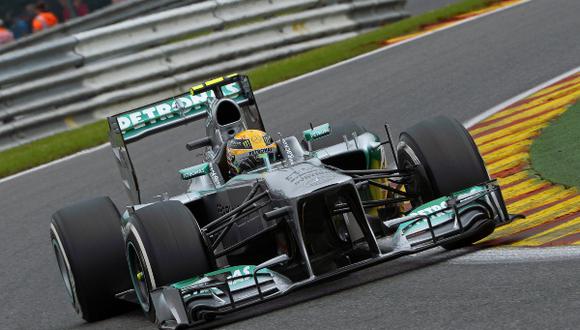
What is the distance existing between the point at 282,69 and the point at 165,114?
7770mm

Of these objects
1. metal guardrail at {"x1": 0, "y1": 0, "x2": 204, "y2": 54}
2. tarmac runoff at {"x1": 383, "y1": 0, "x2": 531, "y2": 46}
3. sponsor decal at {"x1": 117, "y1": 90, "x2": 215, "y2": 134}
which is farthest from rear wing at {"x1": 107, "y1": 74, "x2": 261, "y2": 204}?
metal guardrail at {"x1": 0, "y1": 0, "x2": 204, "y2": 54}

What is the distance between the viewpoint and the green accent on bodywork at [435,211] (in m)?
7.37

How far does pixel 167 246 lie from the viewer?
712 cm

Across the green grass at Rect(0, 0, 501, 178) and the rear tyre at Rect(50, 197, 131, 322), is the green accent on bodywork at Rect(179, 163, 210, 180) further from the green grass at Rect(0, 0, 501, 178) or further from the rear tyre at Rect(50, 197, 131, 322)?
the green grass at Rect(0, 0, 501, 178)

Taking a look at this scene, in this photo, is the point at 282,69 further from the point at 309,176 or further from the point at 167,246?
the point at 167,246

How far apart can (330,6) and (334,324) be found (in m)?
13.3

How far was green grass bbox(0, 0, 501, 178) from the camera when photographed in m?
14.9

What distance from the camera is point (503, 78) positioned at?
13.8 m

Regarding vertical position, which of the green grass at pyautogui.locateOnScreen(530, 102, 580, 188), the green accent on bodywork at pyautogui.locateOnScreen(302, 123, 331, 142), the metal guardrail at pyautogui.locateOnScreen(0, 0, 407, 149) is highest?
the metal guardrail at pyautogui.locateOnScreen(0, 0, 407, 149)

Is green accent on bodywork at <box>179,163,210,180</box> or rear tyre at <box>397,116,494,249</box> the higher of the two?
green accent on bodywork at <box>179,163,210,180</box>


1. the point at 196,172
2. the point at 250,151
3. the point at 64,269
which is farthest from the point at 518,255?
the point at 64,269

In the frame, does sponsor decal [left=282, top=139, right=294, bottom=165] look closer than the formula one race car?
No

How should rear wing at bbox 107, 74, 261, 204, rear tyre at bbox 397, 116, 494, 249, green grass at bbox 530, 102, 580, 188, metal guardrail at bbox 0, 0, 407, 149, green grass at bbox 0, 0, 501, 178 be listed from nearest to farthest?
rear tyre at bbox 397, 116, 494, 249, green grass at bbox 530, 102, 580, 188, rear wing at bbox 107, 74, 261, 204, green grass at bbox 0, 0, 501, 178, metal guardrail at bbox 0, 0, 407, 149

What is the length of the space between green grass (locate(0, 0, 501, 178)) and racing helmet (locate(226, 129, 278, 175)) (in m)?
6.72
